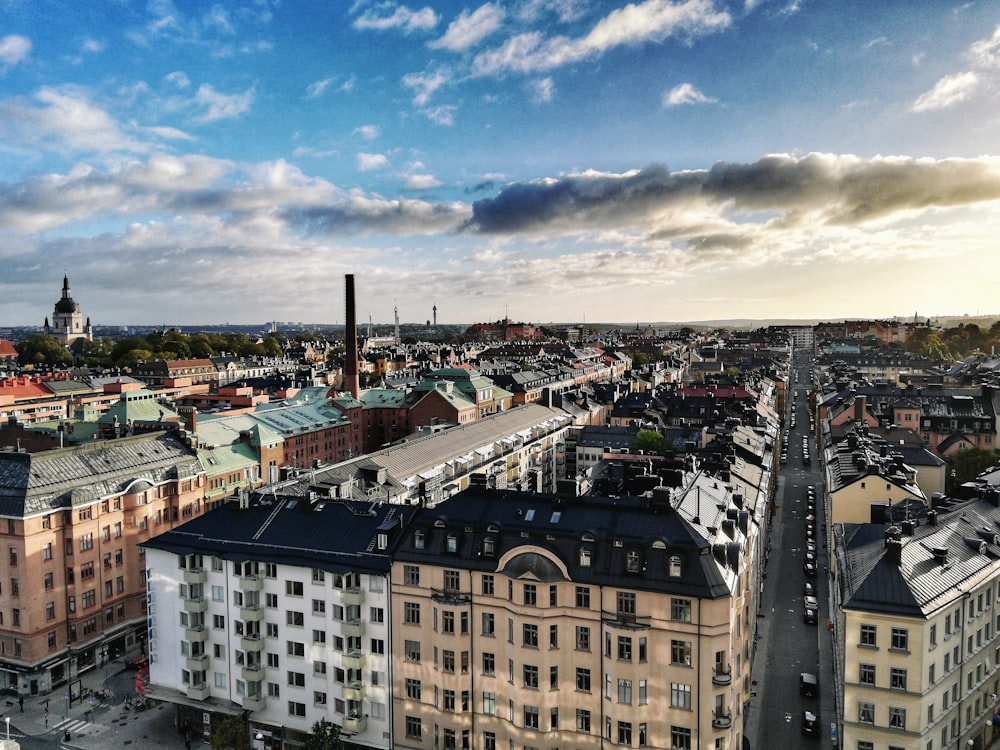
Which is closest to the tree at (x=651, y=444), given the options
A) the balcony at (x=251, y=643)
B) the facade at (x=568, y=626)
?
the facade at (x=568, y=626)

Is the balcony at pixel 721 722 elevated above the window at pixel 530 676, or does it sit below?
below

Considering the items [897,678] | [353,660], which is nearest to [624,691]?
[897,678]

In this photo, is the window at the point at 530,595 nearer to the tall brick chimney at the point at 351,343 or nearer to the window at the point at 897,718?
the window at the point at 897,718

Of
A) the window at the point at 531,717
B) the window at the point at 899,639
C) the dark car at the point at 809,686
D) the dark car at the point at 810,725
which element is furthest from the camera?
the dark car at the point at 809,686

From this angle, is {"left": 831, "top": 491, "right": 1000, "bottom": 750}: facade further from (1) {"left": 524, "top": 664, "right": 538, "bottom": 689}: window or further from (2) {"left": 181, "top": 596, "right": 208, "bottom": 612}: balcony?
(2) {"left": 181, "top": 596, "right": 208, "bottom": 612}: balcony

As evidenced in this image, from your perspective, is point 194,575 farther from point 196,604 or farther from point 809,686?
point 809,686

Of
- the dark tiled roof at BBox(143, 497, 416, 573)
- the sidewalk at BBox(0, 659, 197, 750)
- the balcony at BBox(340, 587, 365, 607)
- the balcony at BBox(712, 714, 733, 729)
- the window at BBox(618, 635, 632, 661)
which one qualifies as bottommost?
the sidewalk at BBox(0, 659, 197, 750)

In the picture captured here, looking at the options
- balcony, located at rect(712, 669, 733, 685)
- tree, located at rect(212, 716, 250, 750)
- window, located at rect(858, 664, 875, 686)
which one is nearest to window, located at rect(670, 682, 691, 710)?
balcony, located at rect(712, 669, 733, 685)
